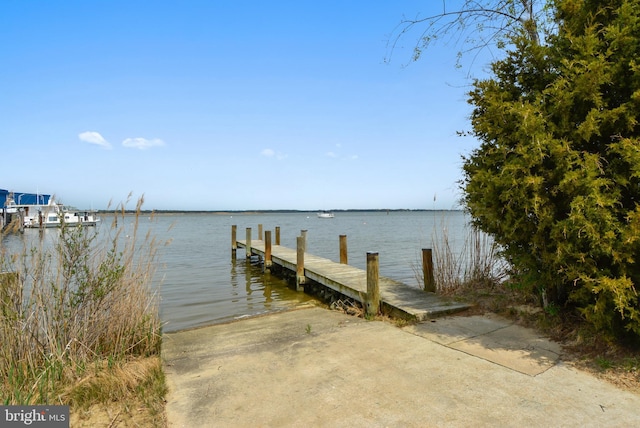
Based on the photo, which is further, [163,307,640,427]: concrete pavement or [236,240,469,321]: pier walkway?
[236,240,469,321]: pier walkway

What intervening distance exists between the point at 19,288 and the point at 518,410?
16.5 ft

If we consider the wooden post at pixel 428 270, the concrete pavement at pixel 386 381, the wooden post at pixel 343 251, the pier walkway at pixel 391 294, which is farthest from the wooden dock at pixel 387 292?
the wooden post at pixel 343 251

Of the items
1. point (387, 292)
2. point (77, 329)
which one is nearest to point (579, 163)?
point (387, 292)

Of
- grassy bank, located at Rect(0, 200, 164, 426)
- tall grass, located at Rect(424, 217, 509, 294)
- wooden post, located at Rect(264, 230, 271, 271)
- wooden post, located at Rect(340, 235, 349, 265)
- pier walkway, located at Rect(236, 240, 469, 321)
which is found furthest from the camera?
wooden post, located at Rect(264, 230, 271, 271)

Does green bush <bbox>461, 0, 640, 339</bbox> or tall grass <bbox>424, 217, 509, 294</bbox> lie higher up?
green bush <bbox>461, 0, 640, 339</bbox>

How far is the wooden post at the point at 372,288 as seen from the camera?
622cm

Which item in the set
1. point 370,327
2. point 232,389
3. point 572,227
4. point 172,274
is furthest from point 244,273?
point 572,227

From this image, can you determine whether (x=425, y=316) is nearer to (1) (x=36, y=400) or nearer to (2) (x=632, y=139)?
(2) (x=632, y=139)

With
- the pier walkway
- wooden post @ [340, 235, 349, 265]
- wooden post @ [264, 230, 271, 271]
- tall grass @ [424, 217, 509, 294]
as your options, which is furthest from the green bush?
wooden post @ [264, 230, 271, 271]

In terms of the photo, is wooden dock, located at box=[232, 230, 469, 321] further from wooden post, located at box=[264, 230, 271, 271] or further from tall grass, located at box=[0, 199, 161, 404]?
tall grass, located at box=[0, 199, 161, 404]

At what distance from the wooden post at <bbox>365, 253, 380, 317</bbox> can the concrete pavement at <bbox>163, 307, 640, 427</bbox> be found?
957 mm

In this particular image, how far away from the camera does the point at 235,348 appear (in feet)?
15.2

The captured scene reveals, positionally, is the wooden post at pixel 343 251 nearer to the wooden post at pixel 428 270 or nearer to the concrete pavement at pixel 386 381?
the wooden post at pixel 428 270

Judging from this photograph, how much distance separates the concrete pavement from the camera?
2.85 m
